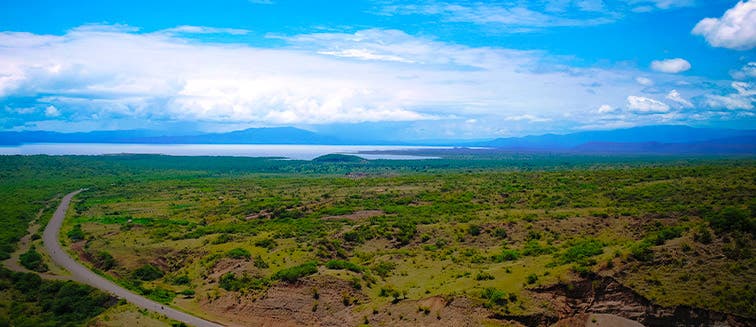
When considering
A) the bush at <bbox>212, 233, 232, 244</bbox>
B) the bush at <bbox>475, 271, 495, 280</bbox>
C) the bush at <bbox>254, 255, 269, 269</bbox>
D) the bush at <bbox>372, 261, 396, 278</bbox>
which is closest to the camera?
the bush at <bbox>475, 271, 495, 280</bbox>

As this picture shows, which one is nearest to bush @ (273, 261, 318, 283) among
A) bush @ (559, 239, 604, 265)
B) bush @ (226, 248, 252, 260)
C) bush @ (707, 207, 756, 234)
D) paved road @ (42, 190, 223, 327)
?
paved road @ (42, 190, 223, 327)

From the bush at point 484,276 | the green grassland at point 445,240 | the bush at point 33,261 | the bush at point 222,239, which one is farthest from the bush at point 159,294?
the bush at point 484,276

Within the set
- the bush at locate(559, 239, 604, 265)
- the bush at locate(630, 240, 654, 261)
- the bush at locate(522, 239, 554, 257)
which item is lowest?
the bush at locate(522, 239, 554, 257)

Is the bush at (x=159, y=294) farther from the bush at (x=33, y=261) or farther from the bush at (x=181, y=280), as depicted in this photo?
the bush at (x=33, y=261)

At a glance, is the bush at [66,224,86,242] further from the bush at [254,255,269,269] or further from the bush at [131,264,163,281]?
the bush at [254,255,269,269]

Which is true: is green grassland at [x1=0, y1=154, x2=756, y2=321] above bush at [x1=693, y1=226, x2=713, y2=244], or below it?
below
